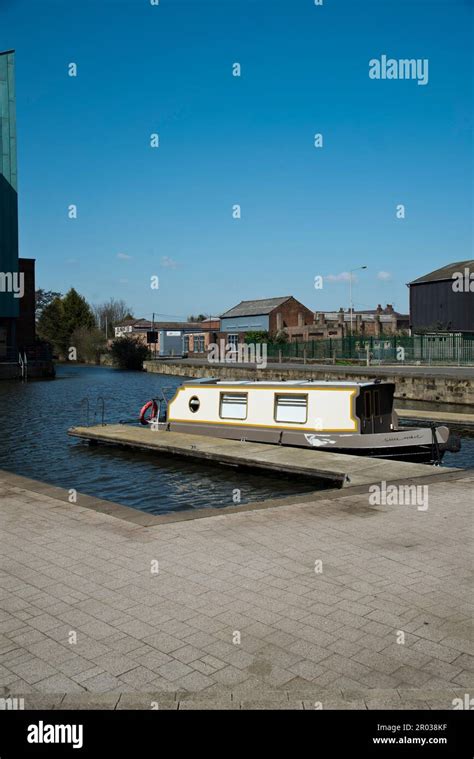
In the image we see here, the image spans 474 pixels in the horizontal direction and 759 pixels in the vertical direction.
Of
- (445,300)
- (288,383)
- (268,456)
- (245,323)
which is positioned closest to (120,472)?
(268,456)

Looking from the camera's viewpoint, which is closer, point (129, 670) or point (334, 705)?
point (334, 705)

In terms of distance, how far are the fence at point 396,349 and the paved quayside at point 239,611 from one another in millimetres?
37714

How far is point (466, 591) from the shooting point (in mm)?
Answer: 6469

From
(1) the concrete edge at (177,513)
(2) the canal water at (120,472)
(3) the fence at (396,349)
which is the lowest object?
(2) the canal water at (120,472)

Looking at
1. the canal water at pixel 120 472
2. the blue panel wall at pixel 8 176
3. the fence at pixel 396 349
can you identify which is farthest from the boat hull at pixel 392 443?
the blue panel wall at pixel 8 176

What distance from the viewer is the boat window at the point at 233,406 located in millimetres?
19078

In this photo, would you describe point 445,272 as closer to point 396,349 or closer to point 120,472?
point 396,349

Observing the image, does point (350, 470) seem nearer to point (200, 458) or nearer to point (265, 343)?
point (200, 458)

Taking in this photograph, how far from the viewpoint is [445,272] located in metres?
60.4

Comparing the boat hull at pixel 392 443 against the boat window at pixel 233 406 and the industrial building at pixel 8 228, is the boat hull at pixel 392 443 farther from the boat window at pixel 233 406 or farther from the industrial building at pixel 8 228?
the industrial building at pixel 8 228

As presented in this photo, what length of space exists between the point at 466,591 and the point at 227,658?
272cm

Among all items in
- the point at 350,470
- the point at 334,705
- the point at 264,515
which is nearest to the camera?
the point at 334,705

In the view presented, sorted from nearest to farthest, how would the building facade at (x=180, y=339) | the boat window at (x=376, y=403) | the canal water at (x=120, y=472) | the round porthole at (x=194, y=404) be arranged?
the canal water at (x=120, y=472), the boat window at (x=376, y=403), the round porthole at (x=194, y=404), the building facade at (x=180, y=339)

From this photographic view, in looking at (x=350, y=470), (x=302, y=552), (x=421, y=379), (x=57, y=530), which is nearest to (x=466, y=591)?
(x=302, y=552)
